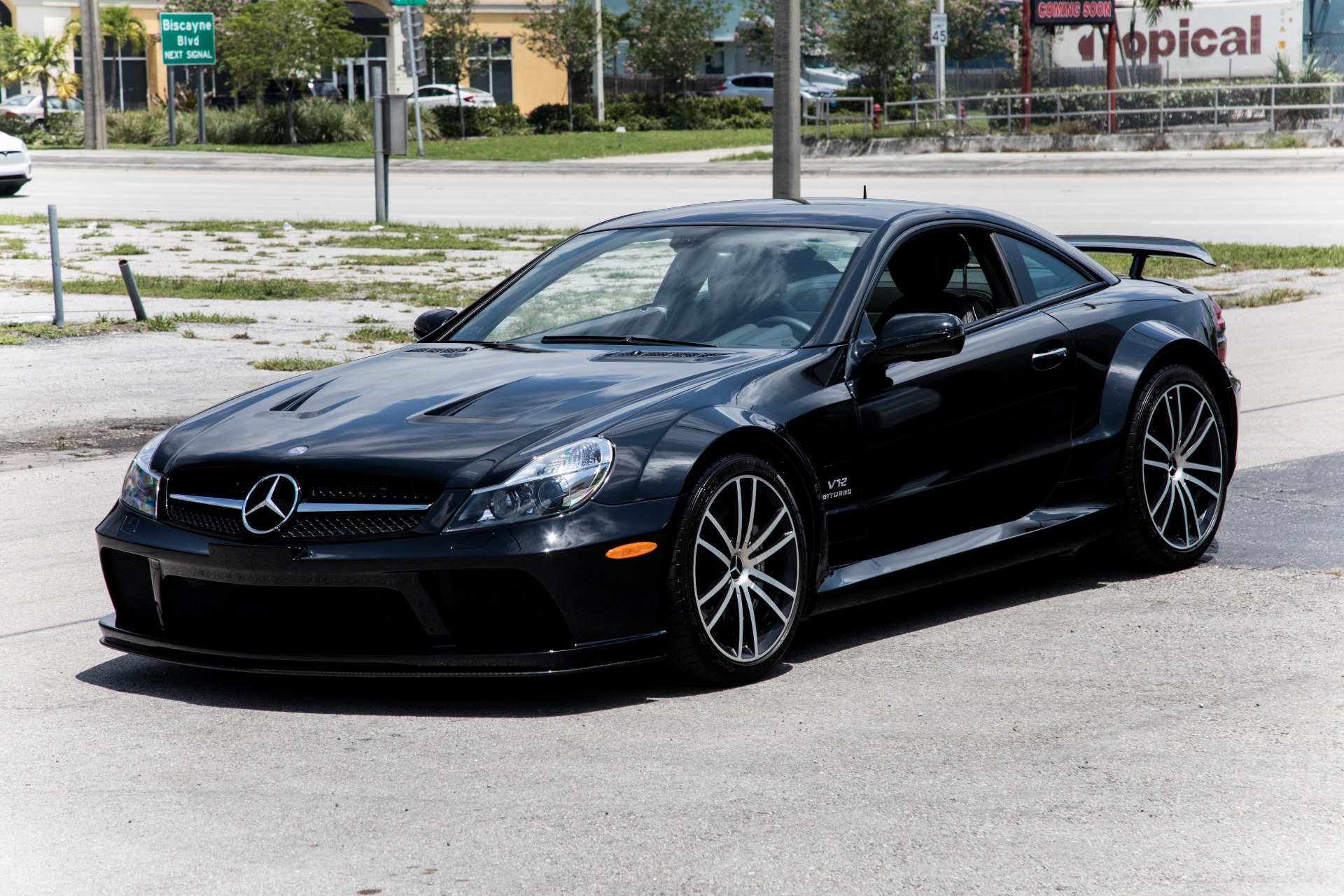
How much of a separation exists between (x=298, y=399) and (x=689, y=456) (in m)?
1.33

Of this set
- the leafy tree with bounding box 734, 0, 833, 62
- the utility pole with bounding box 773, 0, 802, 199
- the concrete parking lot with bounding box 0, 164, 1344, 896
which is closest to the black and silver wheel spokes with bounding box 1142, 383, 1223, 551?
the concrete parking lot with bounding box 0, 164, 1344, 896

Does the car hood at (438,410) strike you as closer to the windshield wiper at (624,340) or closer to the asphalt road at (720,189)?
the windshield wiper at (624,340)

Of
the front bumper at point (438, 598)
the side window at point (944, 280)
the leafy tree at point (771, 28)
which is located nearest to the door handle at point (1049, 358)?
the side window at point (944, 280)

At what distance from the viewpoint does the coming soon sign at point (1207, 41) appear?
165 feet

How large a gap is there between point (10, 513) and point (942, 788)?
5047 mm

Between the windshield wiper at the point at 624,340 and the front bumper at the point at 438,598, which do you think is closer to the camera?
the front bumper at the point at 438,598

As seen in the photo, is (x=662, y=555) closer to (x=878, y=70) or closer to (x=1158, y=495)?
(x=1158, y=495)

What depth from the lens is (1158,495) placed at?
20.8 ft

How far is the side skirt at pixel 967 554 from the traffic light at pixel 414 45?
23986mm

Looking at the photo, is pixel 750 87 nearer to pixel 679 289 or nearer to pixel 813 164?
pixel 813 164

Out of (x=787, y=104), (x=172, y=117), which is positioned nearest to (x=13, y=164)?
(x=787, y=104)

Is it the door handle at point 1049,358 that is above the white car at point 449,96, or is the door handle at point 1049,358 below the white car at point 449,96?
below

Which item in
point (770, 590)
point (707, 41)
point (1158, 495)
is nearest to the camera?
point (770, 590)

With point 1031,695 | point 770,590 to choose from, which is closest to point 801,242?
point 770,590
